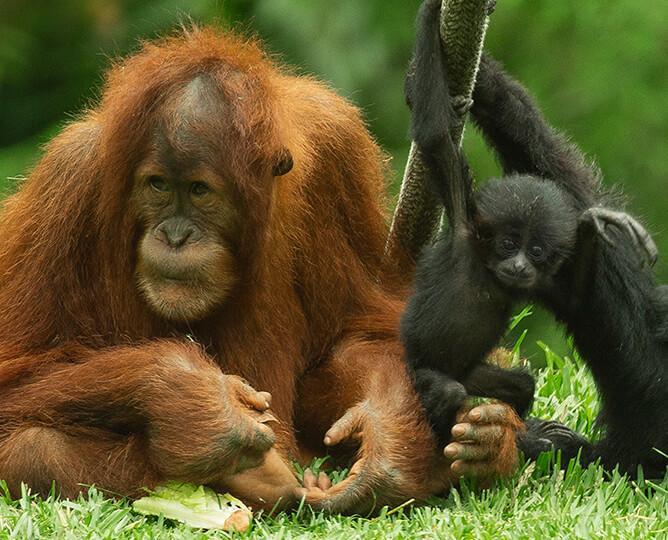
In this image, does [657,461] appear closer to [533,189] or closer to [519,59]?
[533,189]

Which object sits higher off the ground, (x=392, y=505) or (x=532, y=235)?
(x=532, y=235)

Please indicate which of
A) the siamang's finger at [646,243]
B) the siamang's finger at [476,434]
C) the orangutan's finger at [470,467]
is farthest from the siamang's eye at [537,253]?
the orangutan's finger at [470,467]

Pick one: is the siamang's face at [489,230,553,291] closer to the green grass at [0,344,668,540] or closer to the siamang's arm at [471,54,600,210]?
the siamang's arm at [471,54,600,210]

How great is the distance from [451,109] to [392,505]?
1417 mm

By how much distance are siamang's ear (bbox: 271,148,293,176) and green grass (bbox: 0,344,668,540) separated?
1.24m

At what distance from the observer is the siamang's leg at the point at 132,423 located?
496 centimetres

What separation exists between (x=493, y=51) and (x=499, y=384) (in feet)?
15.7

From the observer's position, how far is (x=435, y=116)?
17.1 ft

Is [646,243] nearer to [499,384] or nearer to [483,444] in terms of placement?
[499,384]

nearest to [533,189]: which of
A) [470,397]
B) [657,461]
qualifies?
[470,397]

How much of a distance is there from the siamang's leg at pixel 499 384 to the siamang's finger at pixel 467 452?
0.31m

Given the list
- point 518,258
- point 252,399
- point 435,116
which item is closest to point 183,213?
point 252,399

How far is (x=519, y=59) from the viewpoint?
9.90 metres

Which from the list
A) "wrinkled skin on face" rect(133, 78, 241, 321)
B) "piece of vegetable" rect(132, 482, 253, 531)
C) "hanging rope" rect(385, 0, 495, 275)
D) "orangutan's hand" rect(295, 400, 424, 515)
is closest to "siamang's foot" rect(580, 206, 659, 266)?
"hanging rope" rect(385, 0, 495, 275)
